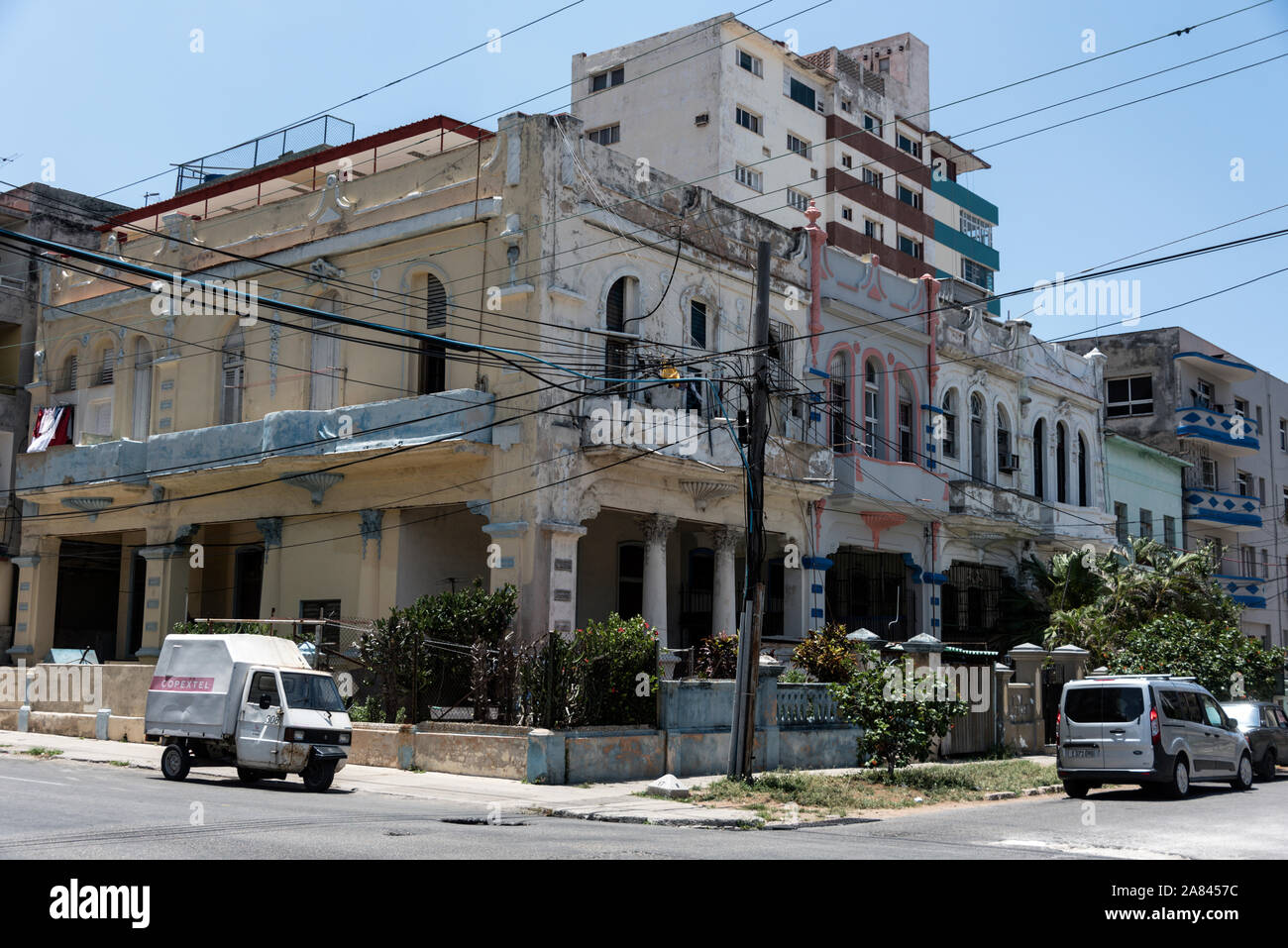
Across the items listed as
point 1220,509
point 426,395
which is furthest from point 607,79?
point 1220,509

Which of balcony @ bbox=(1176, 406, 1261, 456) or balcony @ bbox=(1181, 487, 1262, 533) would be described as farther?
balcony @ bbox=(1181, 487, 1262, 533)

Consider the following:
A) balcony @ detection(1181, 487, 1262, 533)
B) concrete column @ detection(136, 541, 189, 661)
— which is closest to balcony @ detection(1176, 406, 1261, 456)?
balcony @ detection(1181, 487, 1262, 533)

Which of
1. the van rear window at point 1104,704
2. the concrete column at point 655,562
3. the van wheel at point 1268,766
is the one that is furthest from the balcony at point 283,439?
the van wheel at point 1268,766

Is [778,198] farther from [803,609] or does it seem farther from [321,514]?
[321,514]

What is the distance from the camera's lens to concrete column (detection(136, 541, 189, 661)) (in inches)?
1229

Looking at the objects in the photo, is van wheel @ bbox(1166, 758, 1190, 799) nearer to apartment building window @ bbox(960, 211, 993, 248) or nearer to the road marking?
the road marking

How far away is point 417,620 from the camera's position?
22156 mm

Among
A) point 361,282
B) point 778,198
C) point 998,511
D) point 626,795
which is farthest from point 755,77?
point 626,795

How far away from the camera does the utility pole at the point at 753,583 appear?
61.6ft

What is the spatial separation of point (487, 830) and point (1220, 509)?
42.6 metres

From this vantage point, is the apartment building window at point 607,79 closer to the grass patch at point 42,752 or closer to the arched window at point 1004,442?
the arched window at point 1004,442

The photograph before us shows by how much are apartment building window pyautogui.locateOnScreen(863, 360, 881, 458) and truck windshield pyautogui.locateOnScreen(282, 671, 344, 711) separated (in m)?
16.9

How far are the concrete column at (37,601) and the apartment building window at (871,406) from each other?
2171 centimetres
